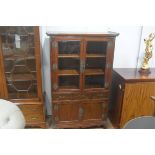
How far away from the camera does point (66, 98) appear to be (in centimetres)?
213

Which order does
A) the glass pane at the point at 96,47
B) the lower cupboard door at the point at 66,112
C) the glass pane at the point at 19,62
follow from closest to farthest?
1. the glass pane at the point at 19,62
2. the glass pane at the point at 96,47
3. the lower cupboard door at the point at 66,112

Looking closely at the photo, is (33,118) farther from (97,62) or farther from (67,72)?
(97,62)

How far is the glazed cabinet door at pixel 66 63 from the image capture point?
198 centimetres

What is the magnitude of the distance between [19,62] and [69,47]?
60 cm

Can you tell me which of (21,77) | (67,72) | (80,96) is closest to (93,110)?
(80,96)

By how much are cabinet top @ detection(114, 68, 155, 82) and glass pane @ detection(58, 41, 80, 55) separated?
1.93 feet

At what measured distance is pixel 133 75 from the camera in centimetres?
212

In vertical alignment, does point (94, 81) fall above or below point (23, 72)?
below

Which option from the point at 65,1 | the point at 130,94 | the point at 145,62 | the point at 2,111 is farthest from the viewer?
the point at 145,62

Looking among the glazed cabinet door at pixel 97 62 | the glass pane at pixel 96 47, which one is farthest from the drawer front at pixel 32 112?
the glass pane at pixel 96 47

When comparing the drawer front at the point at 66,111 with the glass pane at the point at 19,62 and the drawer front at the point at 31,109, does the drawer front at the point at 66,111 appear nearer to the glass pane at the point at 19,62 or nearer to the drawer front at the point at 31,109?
the drawer front at the point at 31,109
